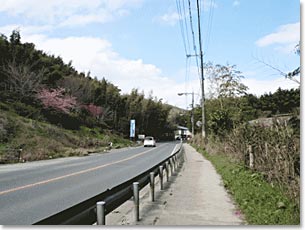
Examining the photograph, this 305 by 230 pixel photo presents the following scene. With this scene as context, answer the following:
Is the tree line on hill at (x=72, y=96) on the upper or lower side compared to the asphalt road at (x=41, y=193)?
upper

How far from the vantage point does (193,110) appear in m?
52.4

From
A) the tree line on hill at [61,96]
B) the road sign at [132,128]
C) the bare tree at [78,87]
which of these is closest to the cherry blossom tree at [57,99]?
the tree line on hill at [61,96]

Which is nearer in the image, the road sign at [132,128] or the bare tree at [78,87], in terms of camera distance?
the bare tree at [78,87]

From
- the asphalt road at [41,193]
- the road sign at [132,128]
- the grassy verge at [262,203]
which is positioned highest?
A: the road sign at [132,128]

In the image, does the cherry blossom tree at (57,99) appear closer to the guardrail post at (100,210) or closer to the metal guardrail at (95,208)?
the metal guardrail at (95,208)

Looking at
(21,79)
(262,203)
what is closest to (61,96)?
(21,79)

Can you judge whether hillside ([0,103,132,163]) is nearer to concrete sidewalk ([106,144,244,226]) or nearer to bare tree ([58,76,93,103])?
bare tree ([58,76,93,103])

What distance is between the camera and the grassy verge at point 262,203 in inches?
195

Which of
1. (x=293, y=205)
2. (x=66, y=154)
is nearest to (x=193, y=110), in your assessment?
Result: (x=66, y=154)

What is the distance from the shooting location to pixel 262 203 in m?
5.98

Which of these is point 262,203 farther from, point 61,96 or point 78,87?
point 78,87

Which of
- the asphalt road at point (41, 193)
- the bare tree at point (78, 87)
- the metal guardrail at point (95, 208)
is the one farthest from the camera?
the bare tree at point (78, 87)

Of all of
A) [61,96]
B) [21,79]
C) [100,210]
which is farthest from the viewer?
[61,96]

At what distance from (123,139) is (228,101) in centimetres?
2669
